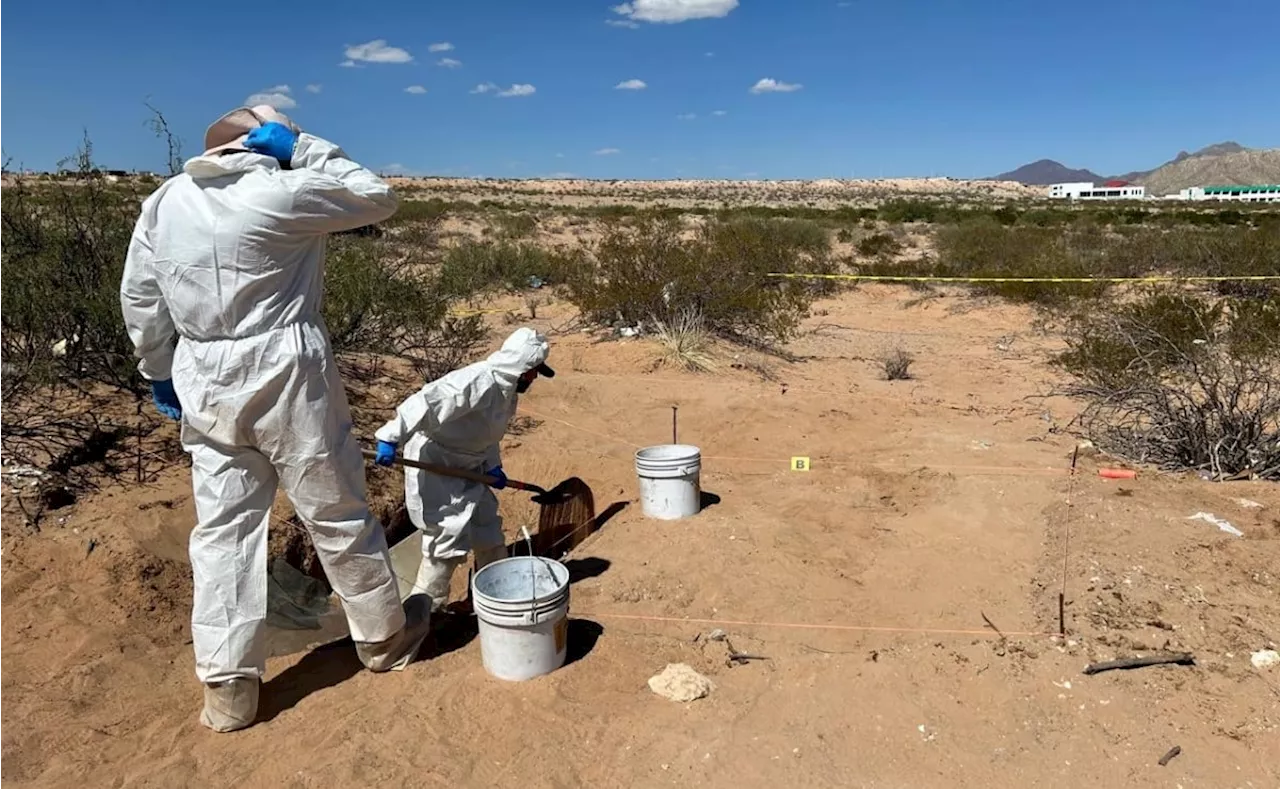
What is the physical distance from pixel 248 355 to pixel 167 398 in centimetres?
65

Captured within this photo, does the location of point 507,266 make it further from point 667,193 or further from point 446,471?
point 667,193

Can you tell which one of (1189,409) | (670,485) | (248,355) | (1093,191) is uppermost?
(1093,191)

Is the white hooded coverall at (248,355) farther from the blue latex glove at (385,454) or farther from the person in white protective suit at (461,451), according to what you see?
the person in white protective suit at (461,451)

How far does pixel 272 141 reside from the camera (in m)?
2.84

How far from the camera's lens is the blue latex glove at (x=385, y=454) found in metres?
3.40

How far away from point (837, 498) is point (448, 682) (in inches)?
106

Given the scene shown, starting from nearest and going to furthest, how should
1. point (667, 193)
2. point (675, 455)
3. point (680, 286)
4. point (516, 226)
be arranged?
point (675, 455) < point (680, 286) < point (516, 226) < point (667, 193)

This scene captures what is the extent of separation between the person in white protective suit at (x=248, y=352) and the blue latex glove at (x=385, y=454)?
0.29m

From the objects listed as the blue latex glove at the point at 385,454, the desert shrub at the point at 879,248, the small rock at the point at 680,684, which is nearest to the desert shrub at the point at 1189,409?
the small rock at the point at 680,684

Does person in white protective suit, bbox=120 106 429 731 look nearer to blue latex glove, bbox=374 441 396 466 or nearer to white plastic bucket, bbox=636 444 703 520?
blue latex glove, bbox=374 441 396 466

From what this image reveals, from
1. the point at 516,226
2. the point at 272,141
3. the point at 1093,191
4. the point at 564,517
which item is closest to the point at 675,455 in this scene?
the point at 564,517

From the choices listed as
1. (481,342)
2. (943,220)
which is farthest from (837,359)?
(943,220)

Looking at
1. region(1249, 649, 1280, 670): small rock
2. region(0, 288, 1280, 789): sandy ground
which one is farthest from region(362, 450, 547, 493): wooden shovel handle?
region(1249, 649, 1280, 670): small rock

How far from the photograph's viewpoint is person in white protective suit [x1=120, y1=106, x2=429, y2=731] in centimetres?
278
